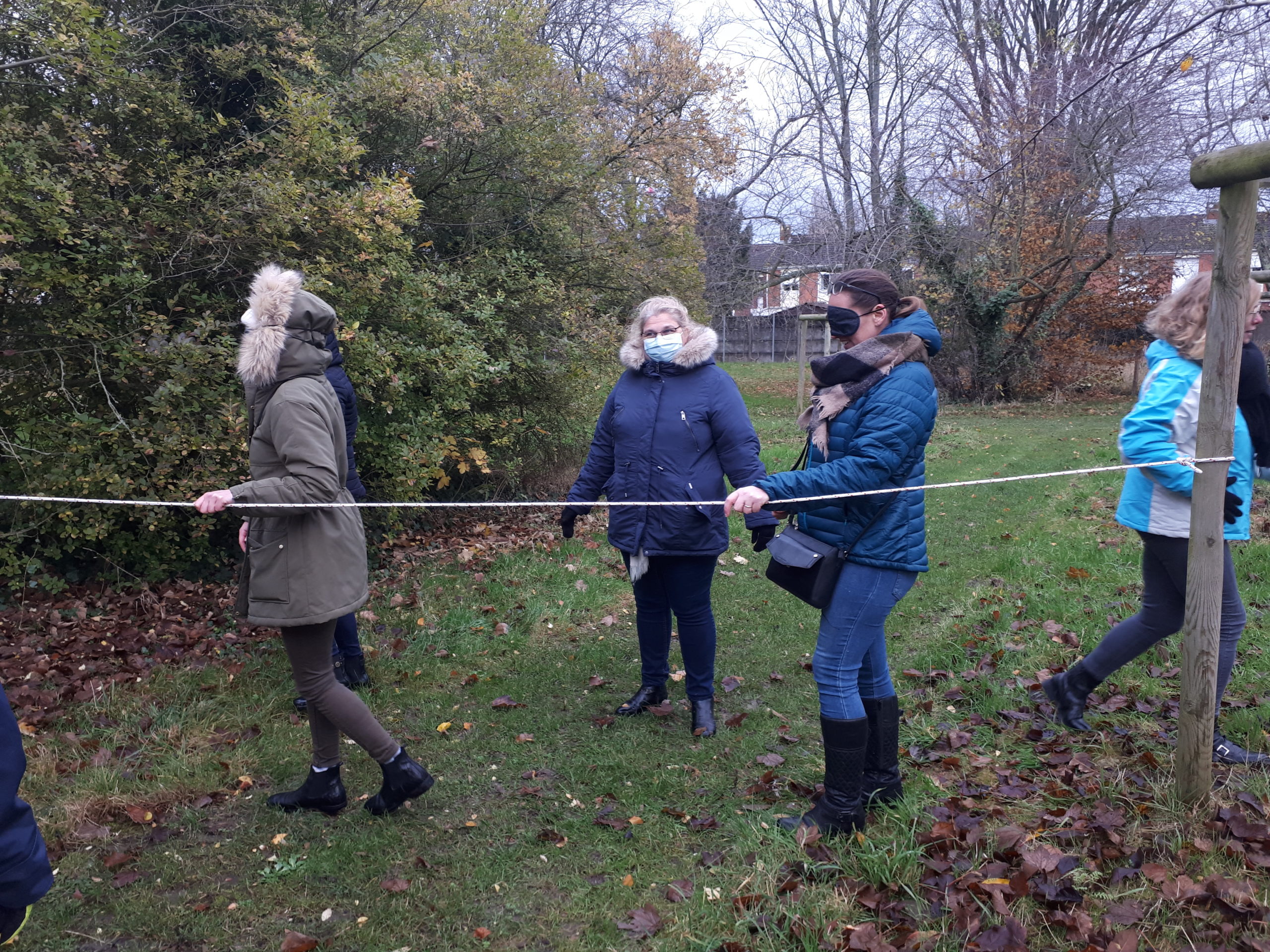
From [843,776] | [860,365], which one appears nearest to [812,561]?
[860,365]

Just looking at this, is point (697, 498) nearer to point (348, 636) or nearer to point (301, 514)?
point (301, 514)

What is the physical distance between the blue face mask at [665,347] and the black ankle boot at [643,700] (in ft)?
5.88

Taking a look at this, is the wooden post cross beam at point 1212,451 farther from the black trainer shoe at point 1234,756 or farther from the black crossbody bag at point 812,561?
the black crossbody bag at point 812,561

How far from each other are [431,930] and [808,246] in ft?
84.5

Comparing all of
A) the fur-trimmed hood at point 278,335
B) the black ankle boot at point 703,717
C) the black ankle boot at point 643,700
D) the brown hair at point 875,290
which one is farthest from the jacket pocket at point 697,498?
the fur-trimmed hood at point 278,335

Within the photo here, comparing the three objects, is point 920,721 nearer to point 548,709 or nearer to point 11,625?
point 548,709

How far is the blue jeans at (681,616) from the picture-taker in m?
4.46

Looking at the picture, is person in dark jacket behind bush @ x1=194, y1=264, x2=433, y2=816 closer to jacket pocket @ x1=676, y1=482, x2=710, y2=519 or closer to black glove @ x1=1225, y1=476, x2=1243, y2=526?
jacket pocket @ x1=676, y1=482, x2=710, y2=519

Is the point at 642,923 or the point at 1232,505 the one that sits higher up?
the point at 1232,505

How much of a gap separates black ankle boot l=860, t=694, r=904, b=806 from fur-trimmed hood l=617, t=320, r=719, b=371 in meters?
1.77

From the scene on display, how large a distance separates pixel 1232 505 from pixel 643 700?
2886 millimetres

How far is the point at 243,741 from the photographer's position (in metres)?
4.48

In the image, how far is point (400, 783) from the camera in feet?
12.0

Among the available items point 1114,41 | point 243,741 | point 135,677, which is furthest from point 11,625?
point 1114,41
